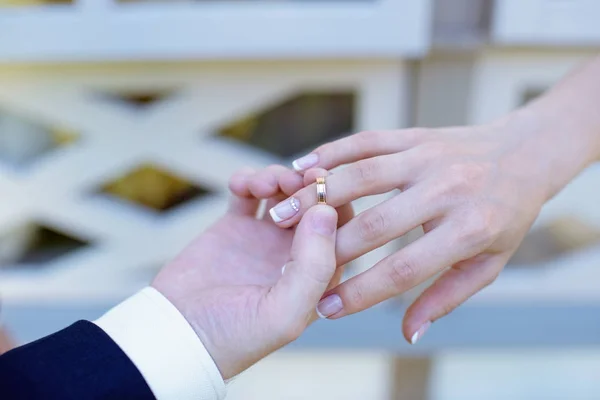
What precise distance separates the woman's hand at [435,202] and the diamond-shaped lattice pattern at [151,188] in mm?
851

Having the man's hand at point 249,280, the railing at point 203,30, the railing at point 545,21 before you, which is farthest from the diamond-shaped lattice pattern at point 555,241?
the man's hand at point 249,280

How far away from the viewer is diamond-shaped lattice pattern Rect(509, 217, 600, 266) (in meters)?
1.50

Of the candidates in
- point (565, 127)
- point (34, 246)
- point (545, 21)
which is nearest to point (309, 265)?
point (565, 127)

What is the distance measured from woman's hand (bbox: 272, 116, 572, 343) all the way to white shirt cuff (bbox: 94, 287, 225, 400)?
0.48 feet

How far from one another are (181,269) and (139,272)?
0.71m

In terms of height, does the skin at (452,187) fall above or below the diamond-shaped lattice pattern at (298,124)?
above

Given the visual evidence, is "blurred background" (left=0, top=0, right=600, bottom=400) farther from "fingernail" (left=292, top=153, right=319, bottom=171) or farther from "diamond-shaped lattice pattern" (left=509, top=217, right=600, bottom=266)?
"fingernail" (left=292, top=153, right=319, bottom=171)

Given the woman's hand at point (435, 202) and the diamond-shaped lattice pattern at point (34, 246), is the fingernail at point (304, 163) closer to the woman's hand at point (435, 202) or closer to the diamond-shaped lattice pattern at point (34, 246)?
the woman's hand at point (435, 202)

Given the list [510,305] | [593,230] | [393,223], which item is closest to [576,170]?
[393,223]

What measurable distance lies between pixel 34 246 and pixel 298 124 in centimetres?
73

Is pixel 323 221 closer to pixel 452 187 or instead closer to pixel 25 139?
pixel 452 187

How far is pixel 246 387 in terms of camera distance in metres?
1.51

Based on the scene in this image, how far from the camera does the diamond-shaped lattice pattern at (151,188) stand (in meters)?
1.43

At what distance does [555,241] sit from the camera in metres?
1.54
